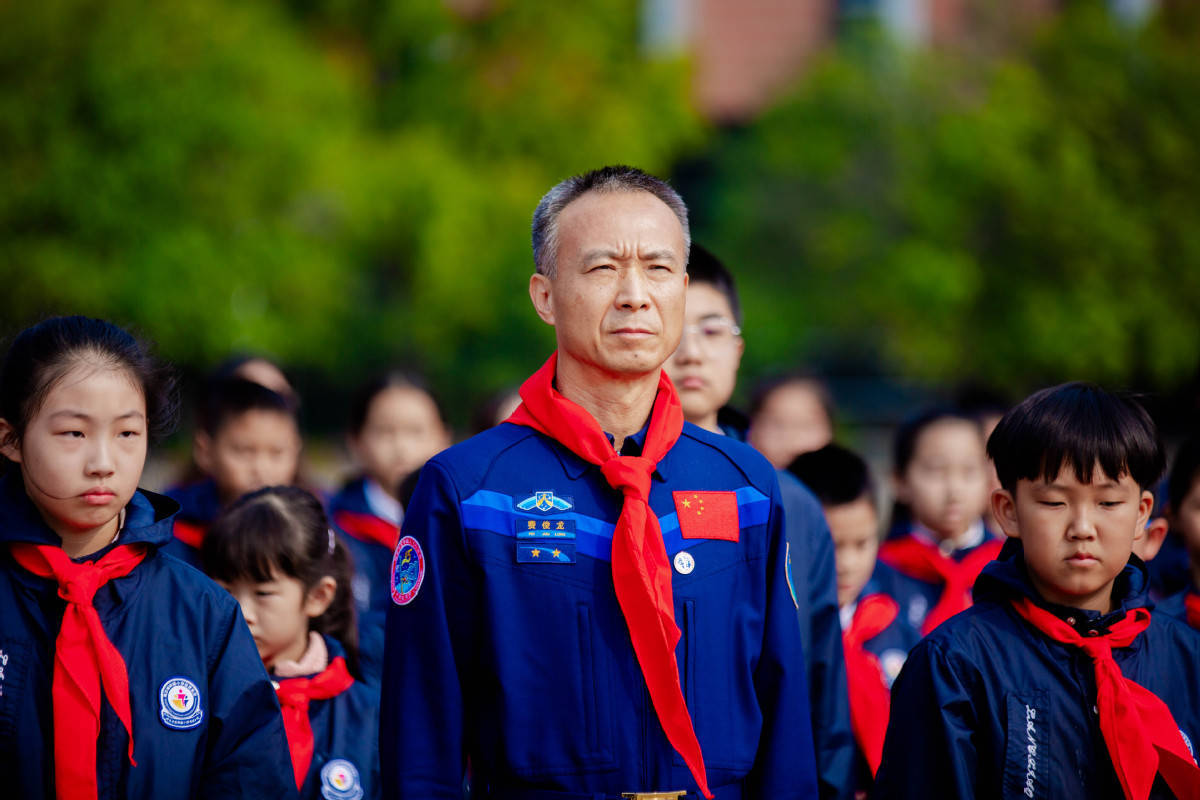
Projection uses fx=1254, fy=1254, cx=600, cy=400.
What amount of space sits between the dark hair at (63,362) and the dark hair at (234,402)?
1881 millimetres

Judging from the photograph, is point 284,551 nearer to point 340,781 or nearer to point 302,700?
point 302,700

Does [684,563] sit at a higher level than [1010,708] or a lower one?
higher

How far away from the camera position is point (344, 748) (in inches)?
144

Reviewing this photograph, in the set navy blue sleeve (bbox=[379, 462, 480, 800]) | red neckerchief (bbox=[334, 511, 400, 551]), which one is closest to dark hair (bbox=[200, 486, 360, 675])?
navy blue sleeve (bbox=[379, 462, 480, 800])

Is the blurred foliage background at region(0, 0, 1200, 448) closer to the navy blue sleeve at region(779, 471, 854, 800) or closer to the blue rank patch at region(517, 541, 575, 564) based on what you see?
the navy blue sleeve at region(779, 471, 854, 800)

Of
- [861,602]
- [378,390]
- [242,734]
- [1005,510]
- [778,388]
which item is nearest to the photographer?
[242,734]

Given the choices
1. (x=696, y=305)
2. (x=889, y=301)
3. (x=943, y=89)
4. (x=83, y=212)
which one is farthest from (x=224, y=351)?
(x=696, y=305)

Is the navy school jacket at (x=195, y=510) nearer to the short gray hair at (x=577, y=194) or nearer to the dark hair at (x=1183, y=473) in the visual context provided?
the short gray hair at (x=577, y=194)

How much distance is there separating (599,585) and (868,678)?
1982 millimetres

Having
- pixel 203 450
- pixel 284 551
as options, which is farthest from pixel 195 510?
pixel 284 551

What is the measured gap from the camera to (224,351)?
15.2 m

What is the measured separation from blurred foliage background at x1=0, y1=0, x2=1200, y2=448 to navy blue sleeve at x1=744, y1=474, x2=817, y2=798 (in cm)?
1064

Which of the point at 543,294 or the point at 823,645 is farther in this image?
the point at 823,645

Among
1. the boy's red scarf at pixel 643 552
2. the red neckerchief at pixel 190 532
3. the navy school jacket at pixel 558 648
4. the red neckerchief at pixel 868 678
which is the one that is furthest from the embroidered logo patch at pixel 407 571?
the red neckerchief at pixel 190 532
